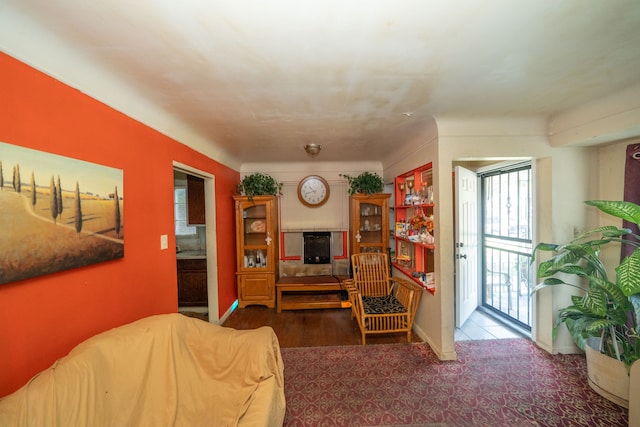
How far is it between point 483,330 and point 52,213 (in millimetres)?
4153

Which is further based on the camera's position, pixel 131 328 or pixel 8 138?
pixel 131 328

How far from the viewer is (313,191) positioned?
14.5 feet

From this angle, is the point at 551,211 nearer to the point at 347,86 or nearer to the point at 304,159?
the point at 347,86

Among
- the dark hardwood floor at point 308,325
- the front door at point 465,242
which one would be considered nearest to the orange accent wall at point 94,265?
the dark hardwood floor at point 308,325

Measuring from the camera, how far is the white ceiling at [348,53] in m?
1.08

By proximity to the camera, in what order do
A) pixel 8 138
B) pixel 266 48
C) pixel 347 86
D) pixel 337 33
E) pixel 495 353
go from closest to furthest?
pixel 8 138
pixel 337 33
pixel 266 48
pixel 347 86
pixel 495 353

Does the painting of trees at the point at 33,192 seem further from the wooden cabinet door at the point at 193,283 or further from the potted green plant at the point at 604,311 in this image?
the potted green plant at the point at 604,311

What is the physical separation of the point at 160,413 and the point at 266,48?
2.10 m

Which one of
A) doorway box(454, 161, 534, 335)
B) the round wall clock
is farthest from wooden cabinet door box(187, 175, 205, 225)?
doorway box(454, 161, 534, 335)

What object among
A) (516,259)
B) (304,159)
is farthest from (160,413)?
(516,259)

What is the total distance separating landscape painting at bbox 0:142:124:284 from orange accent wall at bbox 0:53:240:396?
0.05 metres

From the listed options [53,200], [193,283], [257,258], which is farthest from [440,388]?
[193,283]

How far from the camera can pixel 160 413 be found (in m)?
1.32

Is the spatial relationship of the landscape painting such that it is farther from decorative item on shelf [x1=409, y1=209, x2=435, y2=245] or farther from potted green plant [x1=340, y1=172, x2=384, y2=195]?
potted green plant [x1=340, y1=172, x2=384, y2=195]
